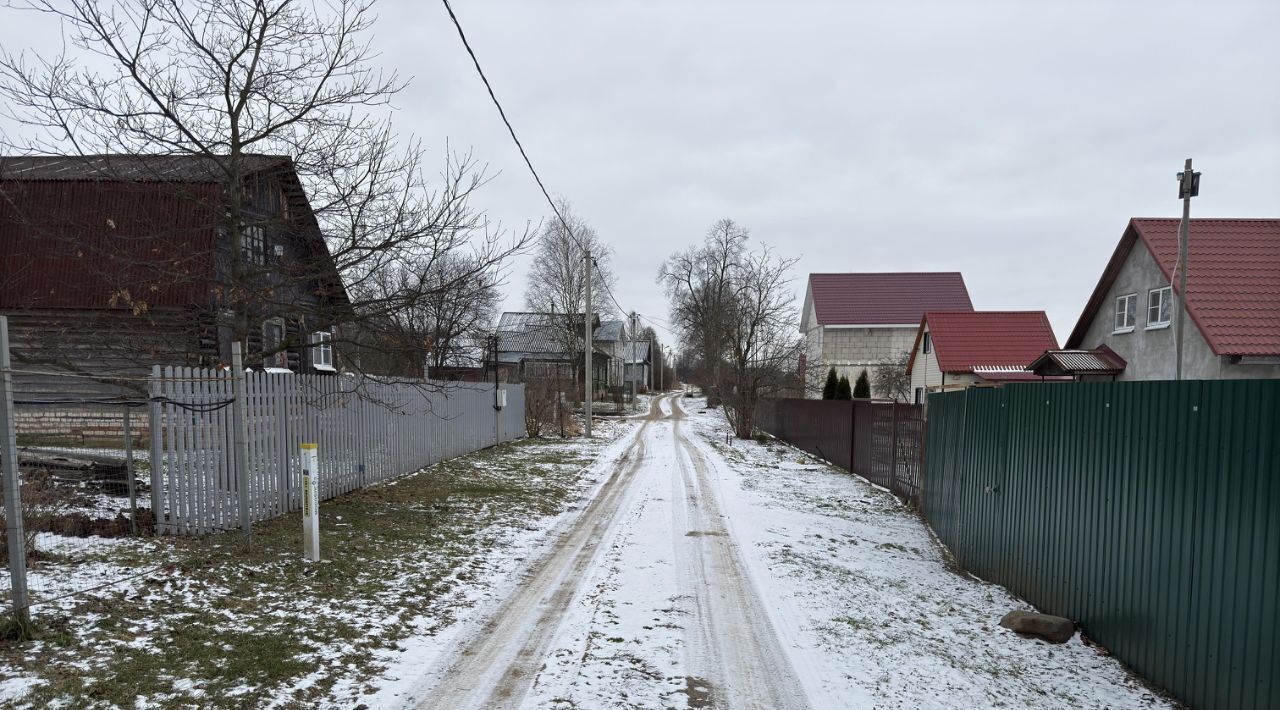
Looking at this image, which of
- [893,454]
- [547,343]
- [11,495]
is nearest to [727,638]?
[11,495]

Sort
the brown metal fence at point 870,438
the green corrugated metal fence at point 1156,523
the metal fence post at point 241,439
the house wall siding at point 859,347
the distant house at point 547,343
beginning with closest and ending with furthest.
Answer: the green corrugated metal fence at point 1156,523, the metal fence post at point 241,439, the brown metal fence at point 870,438, the house wall siding at point 859,347, the distant house at point 547,343

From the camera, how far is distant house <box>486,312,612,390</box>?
4647 cm

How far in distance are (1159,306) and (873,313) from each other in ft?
71.8

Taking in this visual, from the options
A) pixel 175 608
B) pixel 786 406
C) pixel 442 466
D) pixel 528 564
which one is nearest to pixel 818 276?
pixel 786 406

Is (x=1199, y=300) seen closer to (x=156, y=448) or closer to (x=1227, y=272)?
(x=1227, y=272)

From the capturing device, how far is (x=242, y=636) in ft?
14.6

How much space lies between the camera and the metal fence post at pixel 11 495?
4047mm

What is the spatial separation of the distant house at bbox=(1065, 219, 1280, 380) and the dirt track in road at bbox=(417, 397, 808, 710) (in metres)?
13.8

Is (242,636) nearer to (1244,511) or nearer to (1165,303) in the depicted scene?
(1244,511)

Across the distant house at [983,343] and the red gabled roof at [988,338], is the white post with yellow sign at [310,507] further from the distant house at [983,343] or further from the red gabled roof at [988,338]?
the red gabled roof at [988,338]

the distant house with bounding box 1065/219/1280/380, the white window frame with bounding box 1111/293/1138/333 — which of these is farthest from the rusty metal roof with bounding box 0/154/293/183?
the white window frame with bounding box 1111/293/1138/333

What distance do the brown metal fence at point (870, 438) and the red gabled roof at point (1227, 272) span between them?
8153 mm

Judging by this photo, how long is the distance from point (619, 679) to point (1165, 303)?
19630mm

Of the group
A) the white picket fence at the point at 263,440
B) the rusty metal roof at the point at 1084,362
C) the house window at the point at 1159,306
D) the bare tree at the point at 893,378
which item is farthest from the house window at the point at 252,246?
the bare tree at the point at 893,378
